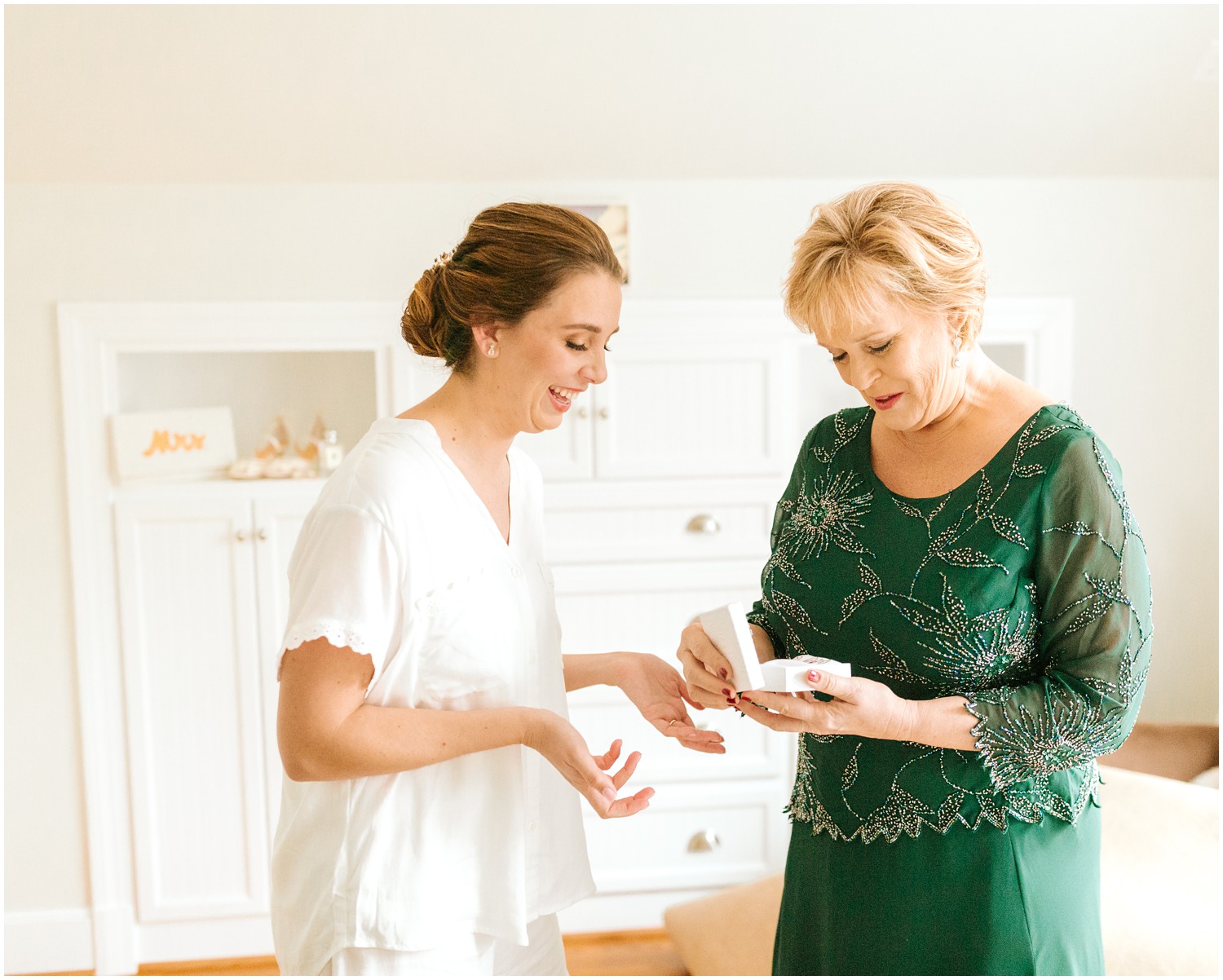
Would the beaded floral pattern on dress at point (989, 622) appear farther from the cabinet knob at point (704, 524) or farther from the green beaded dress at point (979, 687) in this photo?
the cabinet knob at point (704, 524)

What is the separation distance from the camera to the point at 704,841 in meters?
3.01

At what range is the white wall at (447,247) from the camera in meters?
2.75

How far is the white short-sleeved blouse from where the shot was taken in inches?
44.5

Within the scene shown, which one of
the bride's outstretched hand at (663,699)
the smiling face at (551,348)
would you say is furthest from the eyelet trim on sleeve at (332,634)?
the bride's outstretched hand at (663,699)

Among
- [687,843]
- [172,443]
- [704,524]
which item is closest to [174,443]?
[172,443]

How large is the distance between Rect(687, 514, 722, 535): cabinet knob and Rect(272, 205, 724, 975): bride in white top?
5.22ft

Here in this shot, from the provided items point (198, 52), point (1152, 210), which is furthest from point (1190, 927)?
point (198, 52)

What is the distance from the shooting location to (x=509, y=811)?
1.28 meters

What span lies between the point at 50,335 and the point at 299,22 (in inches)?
44.0

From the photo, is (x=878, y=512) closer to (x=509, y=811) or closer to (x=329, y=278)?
(x=509, y=811)

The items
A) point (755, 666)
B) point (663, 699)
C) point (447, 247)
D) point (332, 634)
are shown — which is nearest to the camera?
point (332, 634)

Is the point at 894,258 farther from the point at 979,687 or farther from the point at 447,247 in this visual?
the point at 447,247

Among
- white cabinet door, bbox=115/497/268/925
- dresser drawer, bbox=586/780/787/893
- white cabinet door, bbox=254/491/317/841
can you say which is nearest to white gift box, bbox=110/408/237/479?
white cabinet door, bbox=115/497/268/925

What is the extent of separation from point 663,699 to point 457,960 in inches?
17.7
